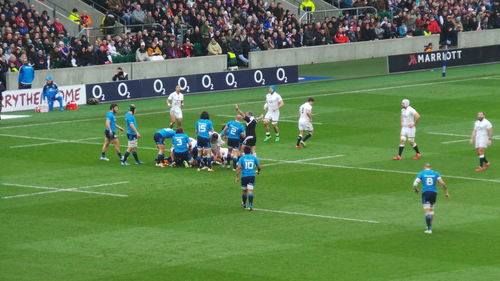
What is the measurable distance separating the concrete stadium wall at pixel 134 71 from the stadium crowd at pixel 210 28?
2.17 feet

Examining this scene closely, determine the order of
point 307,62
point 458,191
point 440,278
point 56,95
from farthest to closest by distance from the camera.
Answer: point 307,62
point 56,95
point 458,191
point 440,278

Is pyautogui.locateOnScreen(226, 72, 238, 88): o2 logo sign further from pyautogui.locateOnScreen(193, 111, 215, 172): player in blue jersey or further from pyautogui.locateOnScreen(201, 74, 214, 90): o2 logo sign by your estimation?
pyautogui.locateOnScreen(193, 111, 215, 172): player in blue jersey

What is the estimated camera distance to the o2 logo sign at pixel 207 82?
59375 millimetres

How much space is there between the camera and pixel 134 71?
61.0 metres

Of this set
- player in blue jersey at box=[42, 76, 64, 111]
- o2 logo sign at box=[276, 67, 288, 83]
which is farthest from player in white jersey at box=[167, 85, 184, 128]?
o2 logo sign at box=[276, 67, 288, 83]

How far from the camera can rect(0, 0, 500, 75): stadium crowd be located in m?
58.8

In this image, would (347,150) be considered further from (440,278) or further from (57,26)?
(57,26)

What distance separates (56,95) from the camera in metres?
53.5

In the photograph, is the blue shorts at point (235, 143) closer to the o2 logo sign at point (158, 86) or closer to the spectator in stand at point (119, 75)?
the o2 logo sign at point (158, 86)

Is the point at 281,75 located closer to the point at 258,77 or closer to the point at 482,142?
the point at 258,77

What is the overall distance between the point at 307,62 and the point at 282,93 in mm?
12636

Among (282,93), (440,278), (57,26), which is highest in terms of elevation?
(57,26)

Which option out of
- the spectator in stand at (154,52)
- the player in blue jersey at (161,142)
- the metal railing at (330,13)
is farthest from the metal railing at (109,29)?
the player in blue jersey at (161,142)

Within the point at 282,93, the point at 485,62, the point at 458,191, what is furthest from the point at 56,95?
the point at 485,62
